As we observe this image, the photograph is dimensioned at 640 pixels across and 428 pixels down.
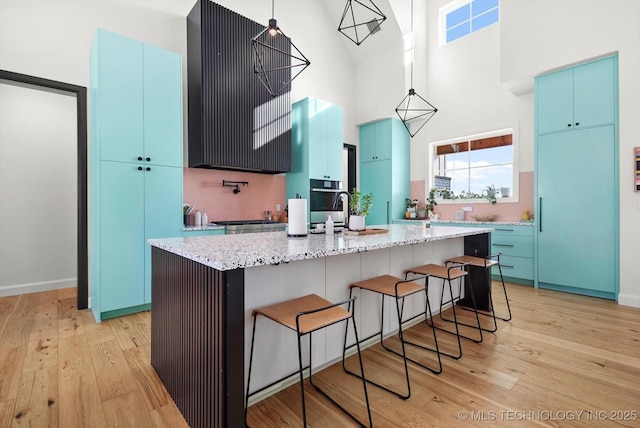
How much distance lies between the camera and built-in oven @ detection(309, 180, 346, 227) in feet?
15.2

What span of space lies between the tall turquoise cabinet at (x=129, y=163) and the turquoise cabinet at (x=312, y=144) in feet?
5.98

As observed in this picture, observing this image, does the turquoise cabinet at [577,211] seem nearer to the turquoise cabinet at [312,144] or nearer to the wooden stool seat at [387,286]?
the turquoise cabinet at [312,144]

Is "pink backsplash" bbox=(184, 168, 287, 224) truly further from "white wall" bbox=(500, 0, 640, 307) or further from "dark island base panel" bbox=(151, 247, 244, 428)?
"white wall" bbox=(500, 0, 640, 307)

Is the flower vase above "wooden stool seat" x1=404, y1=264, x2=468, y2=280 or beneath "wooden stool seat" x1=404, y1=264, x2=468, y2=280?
above

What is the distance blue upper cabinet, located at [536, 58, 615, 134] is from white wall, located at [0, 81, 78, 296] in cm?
594

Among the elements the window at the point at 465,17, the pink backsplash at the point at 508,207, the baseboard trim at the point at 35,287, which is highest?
the window at the point at 465,17

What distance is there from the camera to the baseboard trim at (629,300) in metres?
3.25

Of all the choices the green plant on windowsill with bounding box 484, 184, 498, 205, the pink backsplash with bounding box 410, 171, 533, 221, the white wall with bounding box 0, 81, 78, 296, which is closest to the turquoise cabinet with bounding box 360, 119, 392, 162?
the pink backsplash with bounding box 410, 171, 533, 221

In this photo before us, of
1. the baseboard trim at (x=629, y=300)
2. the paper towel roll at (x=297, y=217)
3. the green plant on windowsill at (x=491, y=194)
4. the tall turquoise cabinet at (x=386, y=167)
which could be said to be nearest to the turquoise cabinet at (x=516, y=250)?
the green plant on windowsill at (x=491, y=194)

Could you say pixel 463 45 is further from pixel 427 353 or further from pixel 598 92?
pixel 427 353

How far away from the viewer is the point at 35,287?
3.91 m

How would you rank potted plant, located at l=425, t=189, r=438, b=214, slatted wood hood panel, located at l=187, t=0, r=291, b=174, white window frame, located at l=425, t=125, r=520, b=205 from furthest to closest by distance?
potted plant, located at l=425, t=189, r=438, b=214, white window frame, located at l=425, t=125, r=520, b=205, slatted wood hood panel, located at l=187, t=0, r=291, b=174

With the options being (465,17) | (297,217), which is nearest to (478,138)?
(465,17)

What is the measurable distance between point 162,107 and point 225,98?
2.47ft
